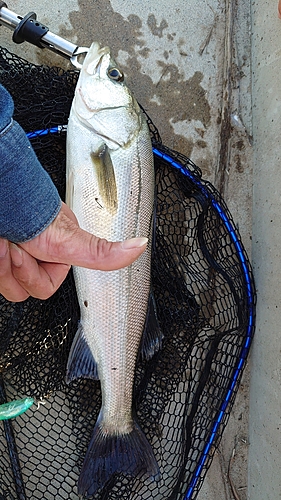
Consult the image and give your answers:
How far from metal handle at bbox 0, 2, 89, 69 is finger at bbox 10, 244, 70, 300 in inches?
41.3

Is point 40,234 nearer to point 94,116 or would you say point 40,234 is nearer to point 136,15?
point 94,116

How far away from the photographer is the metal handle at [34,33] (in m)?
1.83

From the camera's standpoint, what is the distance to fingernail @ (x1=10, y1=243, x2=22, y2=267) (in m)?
1.12

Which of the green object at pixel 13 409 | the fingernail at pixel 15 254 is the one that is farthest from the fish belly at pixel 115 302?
the fingernail at pixel 15 254

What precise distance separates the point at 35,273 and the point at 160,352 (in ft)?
3.31

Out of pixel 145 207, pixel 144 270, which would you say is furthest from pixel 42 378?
pixel 145 207

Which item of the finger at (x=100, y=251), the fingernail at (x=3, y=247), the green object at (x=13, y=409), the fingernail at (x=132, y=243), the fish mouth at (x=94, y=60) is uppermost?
the fish mouth at (x=94, y=60)

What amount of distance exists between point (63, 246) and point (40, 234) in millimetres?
64

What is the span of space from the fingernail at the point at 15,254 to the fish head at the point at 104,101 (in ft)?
2.83

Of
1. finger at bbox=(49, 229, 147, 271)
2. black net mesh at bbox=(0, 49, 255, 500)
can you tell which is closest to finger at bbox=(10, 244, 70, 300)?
finger at bbox=(49, 229, 147, 271)

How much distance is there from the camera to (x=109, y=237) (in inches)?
71.1

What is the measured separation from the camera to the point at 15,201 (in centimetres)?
102

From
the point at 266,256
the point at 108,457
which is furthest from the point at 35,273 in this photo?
the point at 266,256

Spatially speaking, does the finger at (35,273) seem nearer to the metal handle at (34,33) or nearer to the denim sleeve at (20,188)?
the denim sleeve at (20,188)
